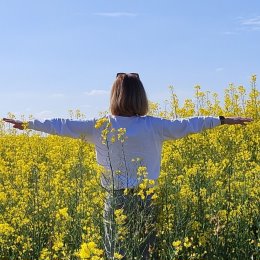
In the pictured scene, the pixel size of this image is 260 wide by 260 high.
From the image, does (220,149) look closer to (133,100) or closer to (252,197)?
(252,197)

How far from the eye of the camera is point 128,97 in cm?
391

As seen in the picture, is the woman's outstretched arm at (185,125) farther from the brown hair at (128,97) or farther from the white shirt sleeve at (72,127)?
the white shirt sleeve at (72,127)

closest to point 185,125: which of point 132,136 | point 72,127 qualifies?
point 132,136

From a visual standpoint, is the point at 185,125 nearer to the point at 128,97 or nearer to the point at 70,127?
the point at 128,97

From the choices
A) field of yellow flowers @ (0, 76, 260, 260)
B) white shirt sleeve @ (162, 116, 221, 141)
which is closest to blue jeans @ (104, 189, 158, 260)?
field of yellow flowers @ (0, 76, 260, 260)

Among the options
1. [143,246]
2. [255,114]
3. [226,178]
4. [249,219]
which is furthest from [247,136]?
[143,246]

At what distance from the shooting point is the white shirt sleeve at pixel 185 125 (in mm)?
3992

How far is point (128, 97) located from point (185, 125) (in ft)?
1.41

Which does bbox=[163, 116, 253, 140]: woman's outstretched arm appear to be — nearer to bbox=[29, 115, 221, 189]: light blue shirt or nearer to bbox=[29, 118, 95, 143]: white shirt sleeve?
bbox=[29, 115, 221, 189]: light blue shirt

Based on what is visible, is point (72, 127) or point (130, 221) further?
point (72, 127)

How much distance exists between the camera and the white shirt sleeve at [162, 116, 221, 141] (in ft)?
13.1

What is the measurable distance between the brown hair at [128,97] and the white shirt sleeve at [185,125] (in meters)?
0.18

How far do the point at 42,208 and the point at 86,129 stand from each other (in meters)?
1.03

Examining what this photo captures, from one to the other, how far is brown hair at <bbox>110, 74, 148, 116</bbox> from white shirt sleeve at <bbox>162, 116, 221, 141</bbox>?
183 millimetres
